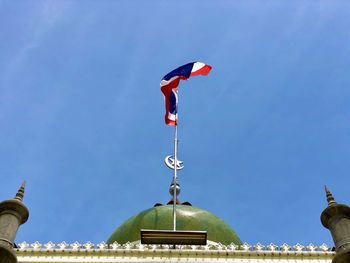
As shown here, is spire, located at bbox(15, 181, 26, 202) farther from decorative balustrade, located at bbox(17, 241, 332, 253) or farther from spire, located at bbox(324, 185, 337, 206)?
spire, located at bbox(324, 185, 337, 206)

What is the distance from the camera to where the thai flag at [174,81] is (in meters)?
26.7

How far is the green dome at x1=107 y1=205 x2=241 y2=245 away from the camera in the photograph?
986 inches

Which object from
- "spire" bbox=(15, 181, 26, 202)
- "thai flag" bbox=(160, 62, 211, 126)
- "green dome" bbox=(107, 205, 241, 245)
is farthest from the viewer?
"thai flag" bbox=(160, 62, 211, 126)

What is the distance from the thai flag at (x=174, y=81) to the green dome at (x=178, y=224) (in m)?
4.14

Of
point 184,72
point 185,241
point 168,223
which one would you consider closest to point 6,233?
point 185,241

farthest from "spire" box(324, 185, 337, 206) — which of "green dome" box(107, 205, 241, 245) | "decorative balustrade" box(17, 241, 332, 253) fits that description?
"green dome" box(107, 205, 241, 245)

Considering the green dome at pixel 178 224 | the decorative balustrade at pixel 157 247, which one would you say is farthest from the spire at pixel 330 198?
the green dome at pixel 178 224

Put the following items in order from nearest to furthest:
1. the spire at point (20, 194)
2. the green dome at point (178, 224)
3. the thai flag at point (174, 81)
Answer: the spire at point (20, 194) → the green dome at point (178, 224) → the thai flag at point (174, 81)

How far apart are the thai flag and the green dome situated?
414 cm

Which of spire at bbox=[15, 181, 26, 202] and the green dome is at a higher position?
the green dome

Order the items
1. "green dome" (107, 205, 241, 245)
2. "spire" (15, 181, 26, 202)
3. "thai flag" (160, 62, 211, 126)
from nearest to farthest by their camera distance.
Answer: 1. "spire" (15, 181, 26, 202)
2. "green dome" (107, 205, 241, 245)
3. "thai flag" (160, 62, 211, 126)

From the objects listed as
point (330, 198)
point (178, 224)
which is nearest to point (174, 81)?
point (178, 224)

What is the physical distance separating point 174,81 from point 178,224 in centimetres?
684

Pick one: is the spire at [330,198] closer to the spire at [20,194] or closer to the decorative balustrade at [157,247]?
the decorative balustrade at [157,247]
